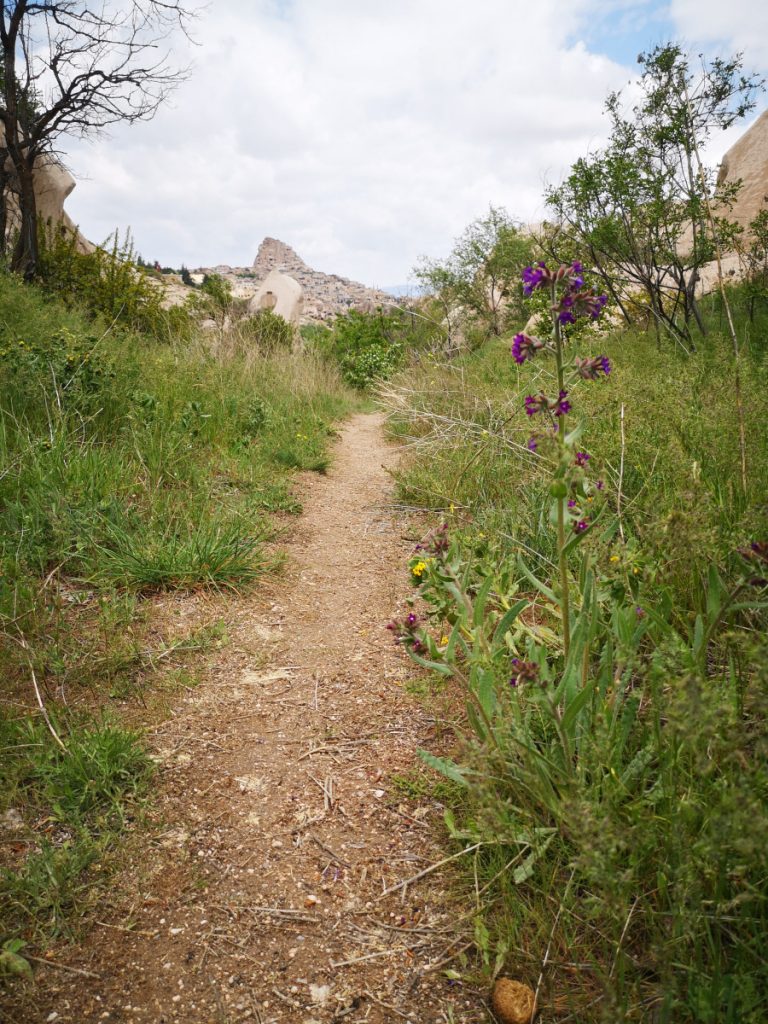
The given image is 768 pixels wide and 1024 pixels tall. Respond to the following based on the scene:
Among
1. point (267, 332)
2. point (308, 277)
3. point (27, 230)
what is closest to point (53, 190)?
point (27, 230)

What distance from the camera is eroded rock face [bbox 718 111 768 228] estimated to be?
9.14m

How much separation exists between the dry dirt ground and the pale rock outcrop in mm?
16753

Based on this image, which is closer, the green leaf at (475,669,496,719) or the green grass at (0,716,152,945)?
the green grass at (0,716,152,945)

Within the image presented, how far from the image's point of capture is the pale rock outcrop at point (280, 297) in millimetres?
17641

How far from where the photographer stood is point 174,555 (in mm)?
2535

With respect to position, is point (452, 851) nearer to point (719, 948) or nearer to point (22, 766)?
point (719, 948)

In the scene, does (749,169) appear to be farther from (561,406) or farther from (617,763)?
(617,763)

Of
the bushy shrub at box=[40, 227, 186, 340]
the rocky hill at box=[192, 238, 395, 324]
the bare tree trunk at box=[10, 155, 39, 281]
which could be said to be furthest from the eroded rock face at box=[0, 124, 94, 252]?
the rocky hill at box=[192, 238, 395, 324]

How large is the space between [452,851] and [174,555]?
1.71m

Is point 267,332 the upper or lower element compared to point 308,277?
lower

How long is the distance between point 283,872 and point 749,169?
42.0 ft

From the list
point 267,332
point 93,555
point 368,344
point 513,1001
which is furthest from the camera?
point 368,344

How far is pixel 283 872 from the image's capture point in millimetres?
1357

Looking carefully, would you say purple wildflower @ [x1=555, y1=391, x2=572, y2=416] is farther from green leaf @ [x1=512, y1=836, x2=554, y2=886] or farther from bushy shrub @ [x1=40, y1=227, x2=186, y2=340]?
bushy shrub @ [x1=40, y1=227, x2=186, y2=340]
